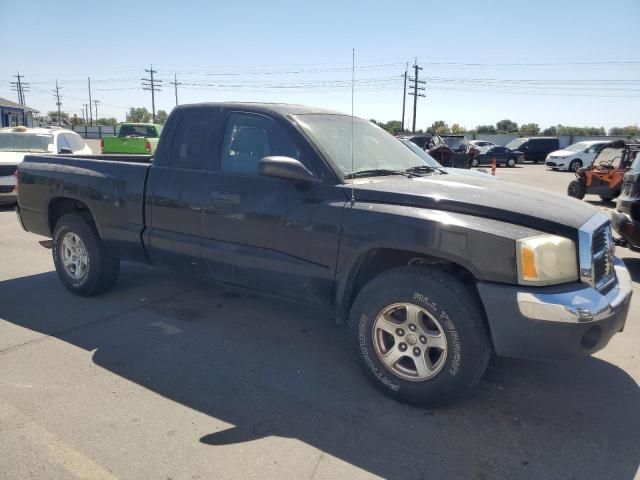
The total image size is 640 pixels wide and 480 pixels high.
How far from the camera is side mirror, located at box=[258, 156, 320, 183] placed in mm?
3350

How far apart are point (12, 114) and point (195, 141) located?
50.8 metres

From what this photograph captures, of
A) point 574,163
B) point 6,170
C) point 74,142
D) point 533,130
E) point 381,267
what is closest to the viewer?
point 381,267

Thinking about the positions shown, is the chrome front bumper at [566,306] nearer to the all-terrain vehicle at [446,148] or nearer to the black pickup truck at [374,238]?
the black pickup truck at [374,238]

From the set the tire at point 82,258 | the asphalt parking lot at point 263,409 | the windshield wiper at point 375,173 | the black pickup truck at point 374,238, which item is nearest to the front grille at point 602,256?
the black pickup truck at point 374,238

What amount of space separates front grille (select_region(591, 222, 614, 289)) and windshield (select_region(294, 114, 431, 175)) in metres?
1.49

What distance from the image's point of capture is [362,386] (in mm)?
3436

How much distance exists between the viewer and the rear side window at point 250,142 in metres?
3.81

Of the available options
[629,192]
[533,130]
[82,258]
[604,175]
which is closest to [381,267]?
[82,258]

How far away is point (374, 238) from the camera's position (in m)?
3.18

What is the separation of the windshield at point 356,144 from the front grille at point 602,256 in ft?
4.89

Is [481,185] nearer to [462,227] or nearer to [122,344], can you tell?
[462,227]

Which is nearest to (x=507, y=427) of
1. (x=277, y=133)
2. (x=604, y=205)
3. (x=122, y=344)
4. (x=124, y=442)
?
(x=124, y=442)

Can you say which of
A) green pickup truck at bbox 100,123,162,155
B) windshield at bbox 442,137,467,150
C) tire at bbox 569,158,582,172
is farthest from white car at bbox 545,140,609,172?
green pickup truck at bbox 100,123,162,155

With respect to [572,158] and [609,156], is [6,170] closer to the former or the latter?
[609,156]
